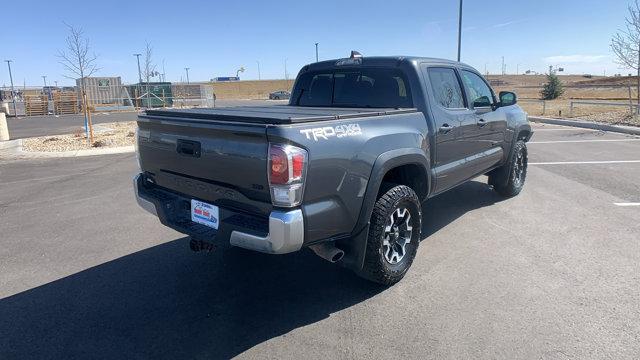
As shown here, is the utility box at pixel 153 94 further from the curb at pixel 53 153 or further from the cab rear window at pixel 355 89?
the cab rear window at pixel 355 89

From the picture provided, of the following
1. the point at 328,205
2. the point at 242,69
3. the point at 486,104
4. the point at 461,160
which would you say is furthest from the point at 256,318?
the point at 242,69

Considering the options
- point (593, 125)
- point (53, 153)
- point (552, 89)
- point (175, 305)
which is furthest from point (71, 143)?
point (552, 89)

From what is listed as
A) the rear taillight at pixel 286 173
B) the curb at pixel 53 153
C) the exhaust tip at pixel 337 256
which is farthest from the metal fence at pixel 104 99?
the rear taillight at pixel 286 173

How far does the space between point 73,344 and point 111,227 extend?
2777mm

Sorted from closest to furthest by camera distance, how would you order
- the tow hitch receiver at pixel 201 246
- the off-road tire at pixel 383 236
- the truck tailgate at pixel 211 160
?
1. the truck tailgate at pixel 211 160
2. the off-road tire at pixel 383 236
3. the tow hitch receiver at pixel 201 246

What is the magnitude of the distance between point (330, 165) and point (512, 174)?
4.29m

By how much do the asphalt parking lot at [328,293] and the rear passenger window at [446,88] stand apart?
147 cm

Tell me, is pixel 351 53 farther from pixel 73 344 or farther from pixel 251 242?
pixel 73 344

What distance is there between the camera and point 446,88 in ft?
15.5

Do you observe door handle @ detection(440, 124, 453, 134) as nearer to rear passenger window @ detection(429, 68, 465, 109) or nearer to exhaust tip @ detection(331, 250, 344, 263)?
rear passenger window @ detection(429, 68, 465, 109)

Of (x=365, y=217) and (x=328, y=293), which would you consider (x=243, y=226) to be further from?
(x=328, y=293)

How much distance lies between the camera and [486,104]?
539 cm

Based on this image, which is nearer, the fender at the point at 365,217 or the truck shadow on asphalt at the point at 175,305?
the truck shadow on asphalt at the point at 175,305

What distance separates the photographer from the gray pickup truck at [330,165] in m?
2.85
